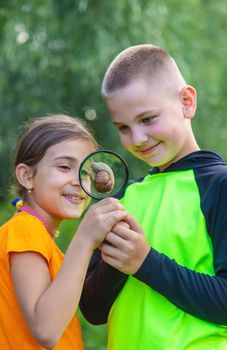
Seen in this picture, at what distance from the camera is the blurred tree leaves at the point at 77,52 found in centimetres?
814

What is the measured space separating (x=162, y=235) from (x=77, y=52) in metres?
6.15

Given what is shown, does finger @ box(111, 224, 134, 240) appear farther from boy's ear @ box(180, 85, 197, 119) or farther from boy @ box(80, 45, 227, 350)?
boy's ear @ box(180, 85, 197, 119)

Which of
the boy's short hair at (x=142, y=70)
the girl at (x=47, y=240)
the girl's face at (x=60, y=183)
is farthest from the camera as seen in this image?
the girl's face at (x=60, y=183)

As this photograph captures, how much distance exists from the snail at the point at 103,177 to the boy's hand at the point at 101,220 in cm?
8

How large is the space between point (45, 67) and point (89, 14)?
0.93 metres

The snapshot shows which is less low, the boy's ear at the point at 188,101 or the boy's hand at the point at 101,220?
the boy's ear at the point at 188,101

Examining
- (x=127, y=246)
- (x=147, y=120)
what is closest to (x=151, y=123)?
(x=147, y=120)

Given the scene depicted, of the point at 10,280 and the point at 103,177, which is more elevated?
the point at 103,177

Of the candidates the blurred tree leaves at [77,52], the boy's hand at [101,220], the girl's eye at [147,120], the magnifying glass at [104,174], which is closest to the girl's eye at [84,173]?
A: the magnifying glass at [104,174]

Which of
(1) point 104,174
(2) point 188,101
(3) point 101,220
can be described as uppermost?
(2) point 188,101

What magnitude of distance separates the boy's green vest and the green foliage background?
5127 mm

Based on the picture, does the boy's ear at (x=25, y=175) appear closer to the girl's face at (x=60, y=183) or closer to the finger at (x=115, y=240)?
the girl's face at (x=60, y=183)

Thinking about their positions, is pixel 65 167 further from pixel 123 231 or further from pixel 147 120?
pixel 123 231

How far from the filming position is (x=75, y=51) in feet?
27.5
